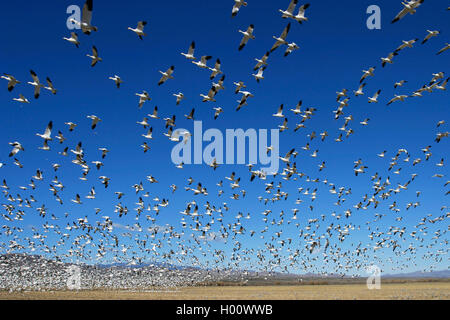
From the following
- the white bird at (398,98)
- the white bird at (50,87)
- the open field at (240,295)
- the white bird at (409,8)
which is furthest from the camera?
the open field at (240,295)

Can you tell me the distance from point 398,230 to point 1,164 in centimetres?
5588

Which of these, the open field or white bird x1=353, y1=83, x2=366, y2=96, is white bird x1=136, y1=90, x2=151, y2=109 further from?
the open field

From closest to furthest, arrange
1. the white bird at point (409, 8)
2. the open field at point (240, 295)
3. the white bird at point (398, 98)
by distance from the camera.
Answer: the white bird at point (409, 8) → the white bird at point (398, 98) → the open field at point (240, 295)

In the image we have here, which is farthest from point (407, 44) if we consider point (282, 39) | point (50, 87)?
point (50, 87)

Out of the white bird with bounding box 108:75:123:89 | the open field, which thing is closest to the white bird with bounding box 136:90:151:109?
the white bird with bounding box 108:75:123:89

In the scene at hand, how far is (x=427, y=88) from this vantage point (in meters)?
37.7

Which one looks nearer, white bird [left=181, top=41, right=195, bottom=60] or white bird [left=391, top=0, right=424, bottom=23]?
white bird [left=391, top=0, right=424, bottom=23]

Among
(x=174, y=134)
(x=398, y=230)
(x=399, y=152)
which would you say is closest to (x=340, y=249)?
(x=398, y=230)

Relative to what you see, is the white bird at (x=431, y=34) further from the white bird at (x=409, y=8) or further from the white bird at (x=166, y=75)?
the white bird at (x=166, y=75)

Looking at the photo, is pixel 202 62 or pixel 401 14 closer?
pixel 401 14

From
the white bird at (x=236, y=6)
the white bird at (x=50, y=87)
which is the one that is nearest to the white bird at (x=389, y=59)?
the white bird at (x=236, y=6)

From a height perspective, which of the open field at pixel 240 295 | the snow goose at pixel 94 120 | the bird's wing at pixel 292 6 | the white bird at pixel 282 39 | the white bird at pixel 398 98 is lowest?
the open field at pixel 240 295

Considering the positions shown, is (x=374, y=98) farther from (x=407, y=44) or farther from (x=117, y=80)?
(x=117, y=80)

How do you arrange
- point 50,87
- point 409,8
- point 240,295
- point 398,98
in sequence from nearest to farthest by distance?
point 409,8 → point 50,87 → point 398,98 → point 240,295
